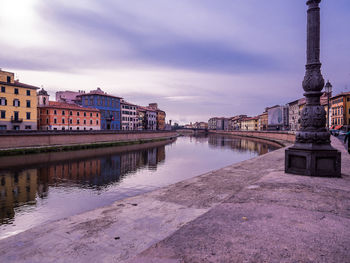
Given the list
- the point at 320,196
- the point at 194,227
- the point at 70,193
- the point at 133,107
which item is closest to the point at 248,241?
the point at 194,227

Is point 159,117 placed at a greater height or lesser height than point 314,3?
greater

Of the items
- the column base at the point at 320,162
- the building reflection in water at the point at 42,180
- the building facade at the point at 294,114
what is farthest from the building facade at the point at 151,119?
the column base at the point at 320,162

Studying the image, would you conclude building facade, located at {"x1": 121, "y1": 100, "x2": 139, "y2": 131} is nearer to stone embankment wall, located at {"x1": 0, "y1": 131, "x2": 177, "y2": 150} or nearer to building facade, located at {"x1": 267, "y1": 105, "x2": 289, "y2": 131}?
stone embankment wall, located at {"x1": 0, "y1": 131, "x2": 177, "y2": 150}

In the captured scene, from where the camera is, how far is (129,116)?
91.1 meters

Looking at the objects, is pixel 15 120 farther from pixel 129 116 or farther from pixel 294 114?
pixel 294 114

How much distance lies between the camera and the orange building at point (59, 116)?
57.6 m

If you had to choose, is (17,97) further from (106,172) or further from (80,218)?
(80,218)

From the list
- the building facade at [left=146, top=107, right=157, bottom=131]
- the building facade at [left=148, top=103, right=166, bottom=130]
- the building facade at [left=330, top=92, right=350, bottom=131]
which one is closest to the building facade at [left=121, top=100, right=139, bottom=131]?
the building facade at [left=146, top=107, right=157, bottom=131]

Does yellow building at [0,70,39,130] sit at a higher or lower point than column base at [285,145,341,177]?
higher

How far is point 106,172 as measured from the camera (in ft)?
73.4

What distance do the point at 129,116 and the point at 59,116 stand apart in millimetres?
33928

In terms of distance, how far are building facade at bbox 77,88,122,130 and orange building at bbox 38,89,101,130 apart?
741cm

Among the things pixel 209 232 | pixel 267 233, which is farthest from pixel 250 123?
pixel 209 232

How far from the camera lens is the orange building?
5756 cm
